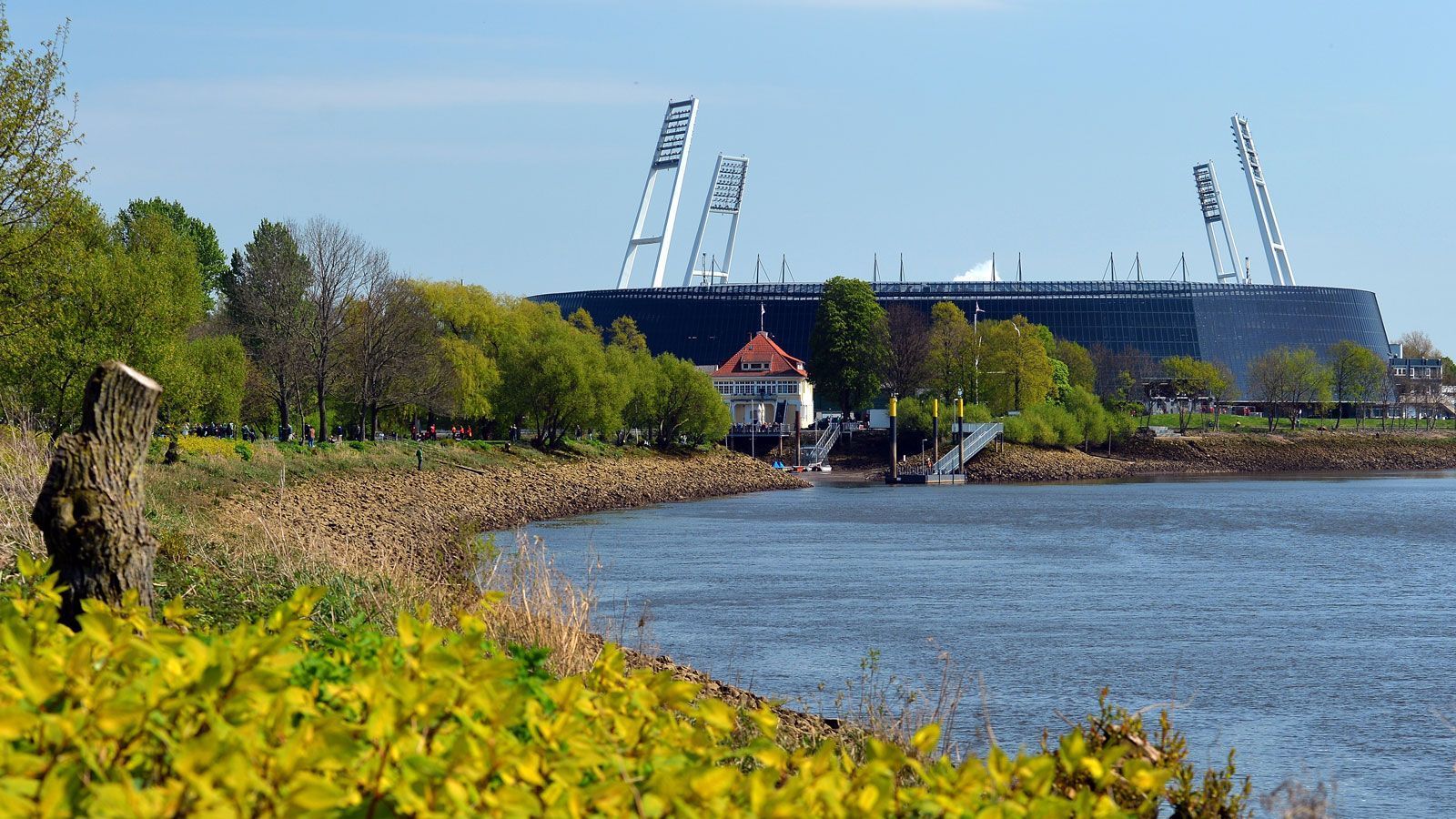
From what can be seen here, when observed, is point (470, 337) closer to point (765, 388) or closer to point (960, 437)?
point (960, 437)

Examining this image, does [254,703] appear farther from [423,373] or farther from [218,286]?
[218,286]

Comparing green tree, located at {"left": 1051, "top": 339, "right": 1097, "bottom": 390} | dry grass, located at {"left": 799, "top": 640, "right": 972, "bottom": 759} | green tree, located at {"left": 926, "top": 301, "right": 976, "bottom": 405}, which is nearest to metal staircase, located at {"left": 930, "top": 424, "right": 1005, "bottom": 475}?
green tree, located at {"left": 926, "top": 301, "right": 976, "bottom": 405}

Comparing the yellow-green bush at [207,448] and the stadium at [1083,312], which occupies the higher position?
the stadium at [1083,312]

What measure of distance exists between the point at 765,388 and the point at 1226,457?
32685mm

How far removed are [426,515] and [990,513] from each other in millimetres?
23967

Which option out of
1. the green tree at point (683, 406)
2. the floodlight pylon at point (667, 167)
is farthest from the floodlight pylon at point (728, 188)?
the green tree at point (683, 406)

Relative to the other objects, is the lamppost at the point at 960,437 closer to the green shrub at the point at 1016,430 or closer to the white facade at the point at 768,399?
the green shrub at the point at 1016,430

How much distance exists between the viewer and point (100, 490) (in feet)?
24.3

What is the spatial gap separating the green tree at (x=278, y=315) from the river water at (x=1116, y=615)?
1690cm

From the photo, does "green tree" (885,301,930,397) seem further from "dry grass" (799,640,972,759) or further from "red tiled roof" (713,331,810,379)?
"dry grass" (799,640,972,759)

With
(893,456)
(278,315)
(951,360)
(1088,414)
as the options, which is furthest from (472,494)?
(1088,414)

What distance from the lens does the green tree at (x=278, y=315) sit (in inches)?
2418

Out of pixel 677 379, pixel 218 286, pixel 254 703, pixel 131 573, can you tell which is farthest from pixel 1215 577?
pixel 218 286

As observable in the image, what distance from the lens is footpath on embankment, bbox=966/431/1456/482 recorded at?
91.6 metres
